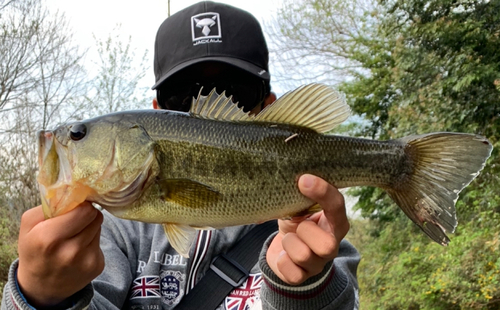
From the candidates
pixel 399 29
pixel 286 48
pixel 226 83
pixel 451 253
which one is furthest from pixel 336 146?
pixel 286 48

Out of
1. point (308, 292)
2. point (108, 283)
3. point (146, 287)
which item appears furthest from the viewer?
point (146, 287)

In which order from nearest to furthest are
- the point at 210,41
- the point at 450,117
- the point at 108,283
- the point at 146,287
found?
1. the point at 108,283
2. the point at 146,287
3. the point at 210,41
4. the point at 450,117

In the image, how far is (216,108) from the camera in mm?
1650

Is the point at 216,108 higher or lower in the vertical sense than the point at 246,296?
higher

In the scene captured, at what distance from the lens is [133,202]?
1.50 metres

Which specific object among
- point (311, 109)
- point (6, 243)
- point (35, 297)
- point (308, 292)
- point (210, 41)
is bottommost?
point (6, 243)

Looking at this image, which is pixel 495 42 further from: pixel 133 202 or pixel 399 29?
Result: pixel 133 202

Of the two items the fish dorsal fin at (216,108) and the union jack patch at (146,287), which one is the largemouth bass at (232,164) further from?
the union jack patch at (146,287)

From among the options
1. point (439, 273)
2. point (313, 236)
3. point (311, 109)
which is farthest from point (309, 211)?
point (439, 273)

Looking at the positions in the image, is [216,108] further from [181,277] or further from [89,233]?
[181,277]

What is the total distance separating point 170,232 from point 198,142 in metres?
0.41

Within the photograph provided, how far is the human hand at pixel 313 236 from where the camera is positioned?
156 centimetres

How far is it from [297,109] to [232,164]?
0.41 metres

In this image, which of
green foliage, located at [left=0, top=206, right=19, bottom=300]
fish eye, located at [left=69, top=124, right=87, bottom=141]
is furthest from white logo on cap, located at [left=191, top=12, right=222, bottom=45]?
green foliage, located at [left=0, top=206, right=19, bottom=300]
